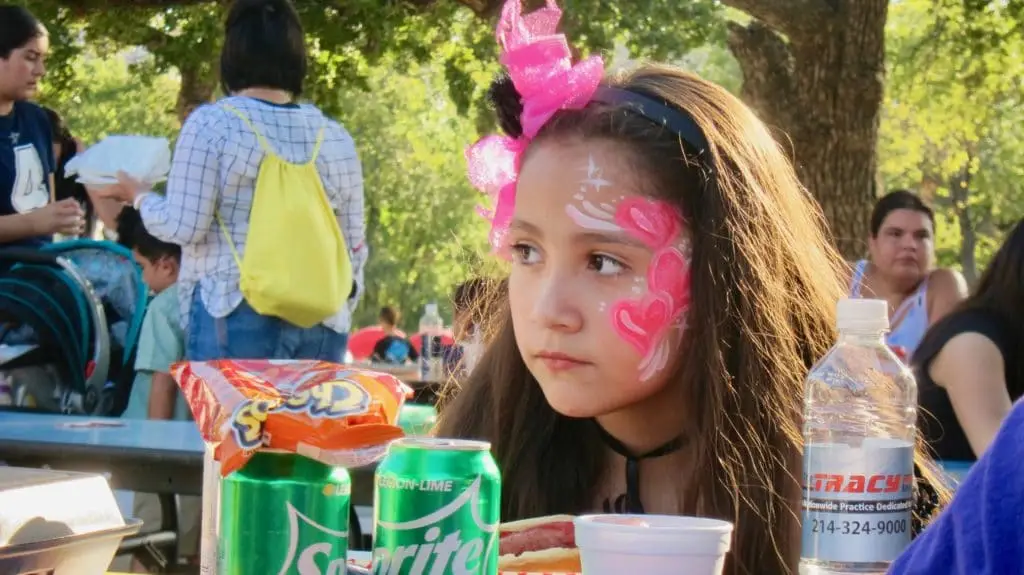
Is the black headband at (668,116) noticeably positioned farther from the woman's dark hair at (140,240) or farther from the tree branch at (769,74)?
the tree branch at (769,74)

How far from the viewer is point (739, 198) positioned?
190 centimetres

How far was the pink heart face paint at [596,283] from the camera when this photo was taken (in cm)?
180

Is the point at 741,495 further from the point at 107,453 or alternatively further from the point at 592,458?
the point at 107,453

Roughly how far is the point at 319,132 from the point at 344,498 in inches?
138

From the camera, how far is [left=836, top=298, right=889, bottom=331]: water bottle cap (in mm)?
1479

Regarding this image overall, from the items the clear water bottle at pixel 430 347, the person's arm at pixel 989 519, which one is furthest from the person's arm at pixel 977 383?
the clear water bottle at pixel 430 347

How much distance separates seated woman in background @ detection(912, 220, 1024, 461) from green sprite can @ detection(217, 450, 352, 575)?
11.0ft

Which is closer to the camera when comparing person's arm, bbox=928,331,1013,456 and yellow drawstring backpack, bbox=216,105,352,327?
person's arm, bbox=928,331,1013,456

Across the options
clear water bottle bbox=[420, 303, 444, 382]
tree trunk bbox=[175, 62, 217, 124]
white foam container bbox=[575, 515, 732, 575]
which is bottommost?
clear water bottle bbox=[420, 303, 444, 382]

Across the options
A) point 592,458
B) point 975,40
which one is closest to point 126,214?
point 592,458

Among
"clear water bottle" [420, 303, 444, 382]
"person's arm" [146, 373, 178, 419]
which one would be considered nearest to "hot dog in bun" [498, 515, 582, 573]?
"person's arm" [146, 373, 178, 419]

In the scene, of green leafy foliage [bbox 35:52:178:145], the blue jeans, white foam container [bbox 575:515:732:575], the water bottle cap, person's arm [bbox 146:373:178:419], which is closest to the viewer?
white foam container [bbox 575:515:732:575]

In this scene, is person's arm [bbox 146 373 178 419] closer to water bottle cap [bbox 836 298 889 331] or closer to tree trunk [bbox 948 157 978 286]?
water bottle cap [bbox 836 298 889 331]

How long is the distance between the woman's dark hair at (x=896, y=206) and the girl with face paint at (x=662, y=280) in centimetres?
518
